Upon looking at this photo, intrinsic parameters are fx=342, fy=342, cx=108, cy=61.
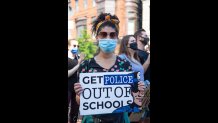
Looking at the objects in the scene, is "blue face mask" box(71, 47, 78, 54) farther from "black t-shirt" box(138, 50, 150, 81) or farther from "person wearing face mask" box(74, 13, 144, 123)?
"black t-shirt" box(138, 50, 150, 81)

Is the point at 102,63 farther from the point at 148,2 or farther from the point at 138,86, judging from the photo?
the point at 148,2

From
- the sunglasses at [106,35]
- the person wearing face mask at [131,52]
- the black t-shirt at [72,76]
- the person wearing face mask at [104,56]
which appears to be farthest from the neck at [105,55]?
the black t-shirt at [72,76]

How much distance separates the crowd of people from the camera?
473 centimetres

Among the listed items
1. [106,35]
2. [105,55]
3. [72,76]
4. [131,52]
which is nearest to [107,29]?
[106,35]

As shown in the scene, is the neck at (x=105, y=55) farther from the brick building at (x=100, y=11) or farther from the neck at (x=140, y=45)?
the neck at (x=140, y=45)

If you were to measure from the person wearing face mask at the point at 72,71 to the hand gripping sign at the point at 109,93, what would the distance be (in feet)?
0.32

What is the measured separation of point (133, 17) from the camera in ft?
16.4

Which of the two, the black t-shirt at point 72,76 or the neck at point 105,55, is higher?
the neck at point 105,55

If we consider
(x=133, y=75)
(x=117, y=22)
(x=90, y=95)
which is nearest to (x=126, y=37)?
(x=117, y=22)

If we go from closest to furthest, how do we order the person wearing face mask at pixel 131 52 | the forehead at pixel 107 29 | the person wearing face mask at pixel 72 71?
the person wearing face mask at pixel 72 71 < the forehead at pixel 107 29 < the person wearing face mask at pixel 131 52

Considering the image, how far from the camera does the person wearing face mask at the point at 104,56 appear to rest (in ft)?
15.7

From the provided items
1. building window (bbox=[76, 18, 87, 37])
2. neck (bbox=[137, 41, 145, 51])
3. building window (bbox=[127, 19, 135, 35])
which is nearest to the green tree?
building window (bbox=[76, 18, 87, 37])

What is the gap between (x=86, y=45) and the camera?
475 centimetres

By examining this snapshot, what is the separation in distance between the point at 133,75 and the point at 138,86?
0.59 ft
